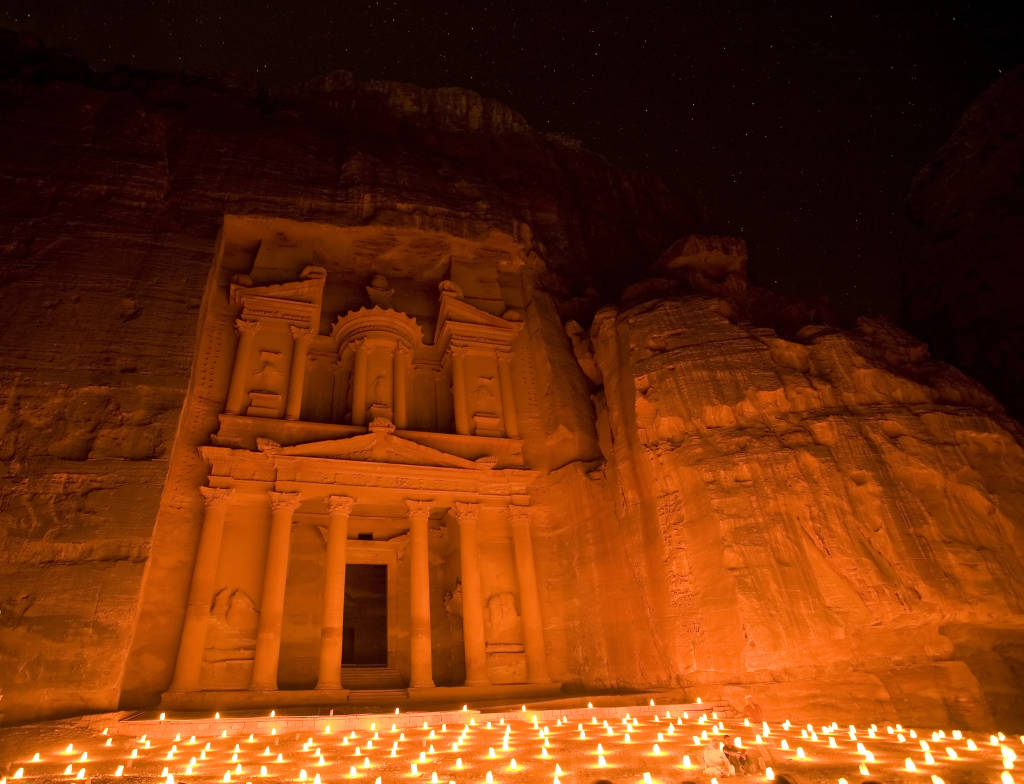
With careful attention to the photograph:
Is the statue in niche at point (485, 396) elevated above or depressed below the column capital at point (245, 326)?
below

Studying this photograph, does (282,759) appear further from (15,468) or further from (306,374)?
(306,374)

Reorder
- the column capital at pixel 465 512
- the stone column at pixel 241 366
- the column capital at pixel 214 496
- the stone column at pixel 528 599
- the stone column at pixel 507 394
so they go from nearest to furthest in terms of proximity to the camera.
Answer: the column capital at pixel 214 496 → the stone column at pixel 528 599 → the column capital at pixel 465 512 → the stone column at pixel 241 366 → the stone column at pixel 507 394

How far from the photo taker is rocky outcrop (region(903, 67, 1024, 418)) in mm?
19672

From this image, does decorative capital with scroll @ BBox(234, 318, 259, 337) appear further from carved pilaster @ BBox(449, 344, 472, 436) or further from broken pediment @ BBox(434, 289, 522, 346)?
carved pilaster @ BBox(449, 344, 472, 436)

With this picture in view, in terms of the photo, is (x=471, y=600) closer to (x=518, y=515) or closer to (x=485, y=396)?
(x=518, y=515)

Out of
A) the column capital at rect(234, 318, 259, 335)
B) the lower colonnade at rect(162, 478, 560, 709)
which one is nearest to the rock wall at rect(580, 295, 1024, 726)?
the lower colonnade at rect(162, 478, 560, 709)

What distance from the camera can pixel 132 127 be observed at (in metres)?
18.7

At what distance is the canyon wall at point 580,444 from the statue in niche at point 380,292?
0.95 metres

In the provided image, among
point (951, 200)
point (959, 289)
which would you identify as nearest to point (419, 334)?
point (959, 289)

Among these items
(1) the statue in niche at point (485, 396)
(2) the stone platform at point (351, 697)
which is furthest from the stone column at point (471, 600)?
(1) the statue in niche at point (485, 396)

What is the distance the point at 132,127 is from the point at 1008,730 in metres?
25.7

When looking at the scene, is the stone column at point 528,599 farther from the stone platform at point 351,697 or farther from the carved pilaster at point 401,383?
the carved pilaster at point 401,383

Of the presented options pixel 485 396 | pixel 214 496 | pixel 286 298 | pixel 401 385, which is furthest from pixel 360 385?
pixel 214 496

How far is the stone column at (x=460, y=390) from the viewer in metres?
18.6
